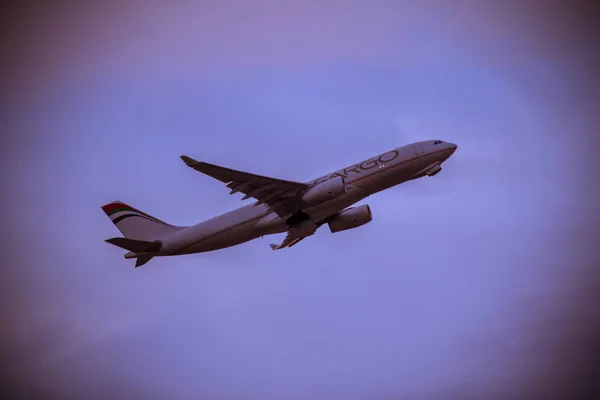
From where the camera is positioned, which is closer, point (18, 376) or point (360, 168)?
point (360, 168)

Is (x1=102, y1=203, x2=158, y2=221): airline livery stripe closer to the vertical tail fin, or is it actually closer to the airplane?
the vertical tail fin

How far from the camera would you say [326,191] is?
→ 40.1 meters

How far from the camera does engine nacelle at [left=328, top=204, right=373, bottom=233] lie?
46.3 m

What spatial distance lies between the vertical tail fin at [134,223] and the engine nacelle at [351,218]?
11155 millimetres

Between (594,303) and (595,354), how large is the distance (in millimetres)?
18155

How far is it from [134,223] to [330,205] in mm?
16143

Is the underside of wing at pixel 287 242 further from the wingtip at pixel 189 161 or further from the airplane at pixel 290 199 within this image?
the wingtip at pixel 189 161

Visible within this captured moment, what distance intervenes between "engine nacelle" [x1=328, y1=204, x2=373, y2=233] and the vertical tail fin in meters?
11.2

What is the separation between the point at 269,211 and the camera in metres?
42.8

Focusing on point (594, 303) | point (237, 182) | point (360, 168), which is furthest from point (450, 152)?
point (594, 303)

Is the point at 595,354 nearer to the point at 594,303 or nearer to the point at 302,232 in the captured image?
the point at 594,303

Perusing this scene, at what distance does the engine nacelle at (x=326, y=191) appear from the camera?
39.9 metres

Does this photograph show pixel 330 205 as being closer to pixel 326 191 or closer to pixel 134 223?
pixel 326 191

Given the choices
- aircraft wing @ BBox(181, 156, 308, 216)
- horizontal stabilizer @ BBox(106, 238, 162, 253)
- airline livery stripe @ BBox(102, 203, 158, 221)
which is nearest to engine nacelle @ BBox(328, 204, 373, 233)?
aircraft wing @ BBox(181, 156, 308, 216)
